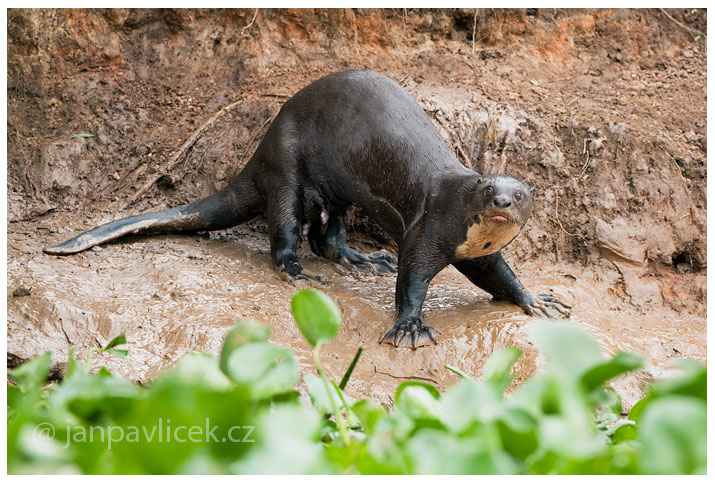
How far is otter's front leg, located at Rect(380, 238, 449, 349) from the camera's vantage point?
4.04 meters

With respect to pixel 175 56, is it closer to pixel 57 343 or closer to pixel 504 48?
pixel 504 48

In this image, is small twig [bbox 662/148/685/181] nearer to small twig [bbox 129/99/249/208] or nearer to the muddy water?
the muddy water

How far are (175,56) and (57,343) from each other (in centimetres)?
314

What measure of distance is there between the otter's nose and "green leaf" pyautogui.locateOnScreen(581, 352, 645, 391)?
2.99 meters

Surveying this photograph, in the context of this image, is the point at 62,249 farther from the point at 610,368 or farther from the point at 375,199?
the point at 610,368

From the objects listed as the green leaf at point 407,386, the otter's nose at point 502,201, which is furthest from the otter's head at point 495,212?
the green leaf at point 407,386

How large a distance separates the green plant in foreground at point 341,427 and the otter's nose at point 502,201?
2868 mm

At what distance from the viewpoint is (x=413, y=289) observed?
4.15 metres

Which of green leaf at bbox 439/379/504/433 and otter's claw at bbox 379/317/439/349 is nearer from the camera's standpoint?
green leaf at bbox 439/379/504/433

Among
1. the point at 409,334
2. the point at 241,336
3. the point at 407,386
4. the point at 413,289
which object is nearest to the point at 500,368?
the point at 407,386

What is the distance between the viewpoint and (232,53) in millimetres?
6215

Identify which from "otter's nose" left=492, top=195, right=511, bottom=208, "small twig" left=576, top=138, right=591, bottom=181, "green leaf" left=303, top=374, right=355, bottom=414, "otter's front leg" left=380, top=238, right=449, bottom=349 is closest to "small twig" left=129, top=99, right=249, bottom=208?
"otter's front leg" left=380, top=238, right=449, bottom=349

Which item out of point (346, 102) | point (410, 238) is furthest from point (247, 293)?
point (346, 102)

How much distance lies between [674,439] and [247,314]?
3.67 meters
